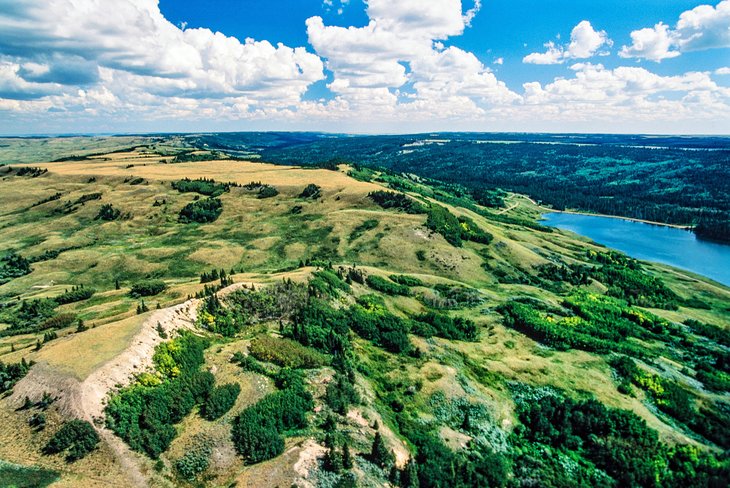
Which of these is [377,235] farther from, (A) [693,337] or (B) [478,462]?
(B) [478,462]

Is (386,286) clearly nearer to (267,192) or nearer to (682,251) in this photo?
(267,192)

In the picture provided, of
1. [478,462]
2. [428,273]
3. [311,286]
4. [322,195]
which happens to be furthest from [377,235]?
[478,462]

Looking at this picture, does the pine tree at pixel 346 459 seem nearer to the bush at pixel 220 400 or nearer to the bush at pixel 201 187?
the bush at pixel 220 400

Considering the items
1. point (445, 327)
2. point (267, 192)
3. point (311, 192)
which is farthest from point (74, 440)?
point (267, 192)

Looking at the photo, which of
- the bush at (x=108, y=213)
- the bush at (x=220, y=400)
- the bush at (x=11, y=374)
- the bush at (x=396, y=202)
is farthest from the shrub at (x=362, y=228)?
the bush at (x=11, y=374)

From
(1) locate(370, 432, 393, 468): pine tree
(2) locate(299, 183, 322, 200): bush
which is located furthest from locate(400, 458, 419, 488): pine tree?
(2) locate(299, 183, 322, 200): bush
